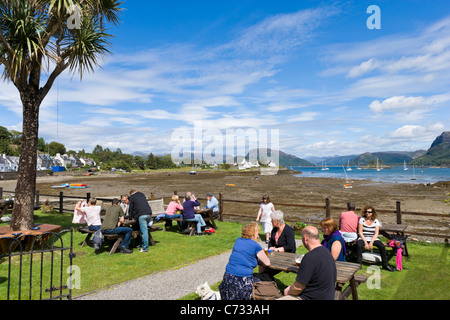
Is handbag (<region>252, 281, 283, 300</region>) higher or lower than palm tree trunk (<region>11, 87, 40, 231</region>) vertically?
lower

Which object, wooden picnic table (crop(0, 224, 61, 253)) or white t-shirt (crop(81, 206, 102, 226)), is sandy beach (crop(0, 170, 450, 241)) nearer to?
white t-shirt (crop(81, 206, 102, 226))

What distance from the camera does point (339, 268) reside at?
441cm

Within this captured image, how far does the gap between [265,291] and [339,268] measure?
1.32m

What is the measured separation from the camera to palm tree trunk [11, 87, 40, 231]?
7.99 m

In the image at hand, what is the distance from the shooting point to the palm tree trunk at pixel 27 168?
799cm

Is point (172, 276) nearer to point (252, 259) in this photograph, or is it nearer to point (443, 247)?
point (252, 259)

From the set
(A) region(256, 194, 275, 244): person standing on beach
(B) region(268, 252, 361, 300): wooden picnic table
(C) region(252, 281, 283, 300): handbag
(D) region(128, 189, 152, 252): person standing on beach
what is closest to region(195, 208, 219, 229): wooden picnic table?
(A) region(256, 194, 275, 244): person standing on beach

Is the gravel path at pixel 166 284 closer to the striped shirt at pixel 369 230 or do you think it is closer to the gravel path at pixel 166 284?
the gravel path at pixel 166 284

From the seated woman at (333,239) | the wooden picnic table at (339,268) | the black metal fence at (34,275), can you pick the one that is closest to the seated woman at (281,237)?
the wooden picnic table at (339,268)

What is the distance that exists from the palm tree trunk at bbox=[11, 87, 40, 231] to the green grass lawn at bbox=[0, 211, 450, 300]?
4.35 ft

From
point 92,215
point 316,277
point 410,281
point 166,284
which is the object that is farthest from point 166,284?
point 410,281

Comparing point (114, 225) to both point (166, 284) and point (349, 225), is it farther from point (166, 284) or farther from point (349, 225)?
point (349, 225)

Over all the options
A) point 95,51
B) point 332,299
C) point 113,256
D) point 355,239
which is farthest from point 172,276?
point 95,51
